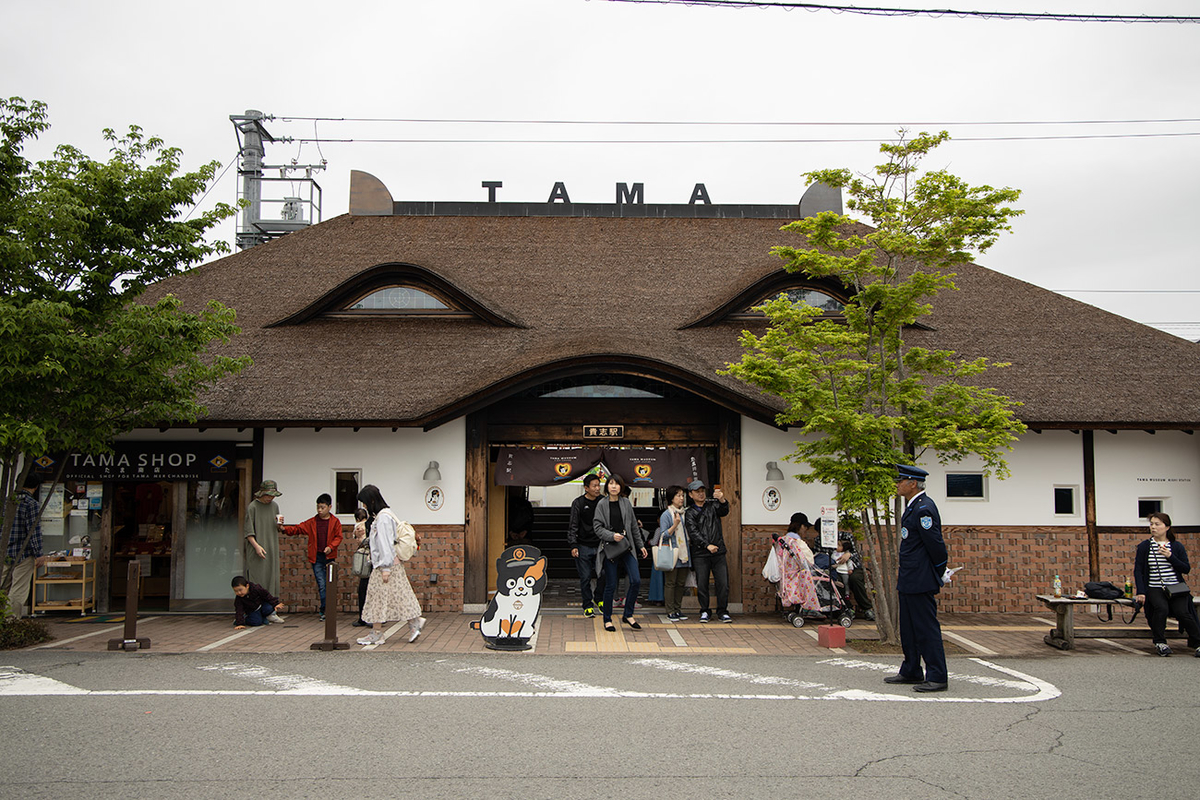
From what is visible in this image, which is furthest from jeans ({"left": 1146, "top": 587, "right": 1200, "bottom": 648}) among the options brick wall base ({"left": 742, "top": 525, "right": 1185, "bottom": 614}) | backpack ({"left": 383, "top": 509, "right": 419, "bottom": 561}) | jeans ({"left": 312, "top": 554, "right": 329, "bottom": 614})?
jeans ({"left": 312, "top": 554, "right": 329, "bottom": 614})

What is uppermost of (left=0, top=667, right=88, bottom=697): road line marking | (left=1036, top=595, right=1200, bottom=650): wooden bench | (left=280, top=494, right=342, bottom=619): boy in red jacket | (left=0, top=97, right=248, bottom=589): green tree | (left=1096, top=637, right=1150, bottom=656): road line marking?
(left=0, top=97, right=248, bottom=589): green tree

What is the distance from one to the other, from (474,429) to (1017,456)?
8253mm

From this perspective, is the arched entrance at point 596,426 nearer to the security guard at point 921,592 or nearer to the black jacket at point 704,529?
the black jacket at point 704,529

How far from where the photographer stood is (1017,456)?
A: 41.9 feet

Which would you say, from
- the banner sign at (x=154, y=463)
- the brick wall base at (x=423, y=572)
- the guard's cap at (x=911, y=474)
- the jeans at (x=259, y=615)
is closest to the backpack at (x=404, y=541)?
the brick wall base at (x=423, y=572)

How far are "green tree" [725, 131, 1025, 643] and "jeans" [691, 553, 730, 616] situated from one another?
191 centimetres

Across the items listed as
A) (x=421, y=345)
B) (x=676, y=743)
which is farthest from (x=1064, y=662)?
(x=421, y=345)

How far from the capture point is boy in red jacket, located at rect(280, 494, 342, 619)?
11398 mm

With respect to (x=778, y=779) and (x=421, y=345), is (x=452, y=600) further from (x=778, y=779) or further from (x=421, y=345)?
(x=778, y=779)

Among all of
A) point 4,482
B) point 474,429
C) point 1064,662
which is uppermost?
point 474,429

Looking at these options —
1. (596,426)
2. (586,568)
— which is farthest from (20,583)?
(596,426)

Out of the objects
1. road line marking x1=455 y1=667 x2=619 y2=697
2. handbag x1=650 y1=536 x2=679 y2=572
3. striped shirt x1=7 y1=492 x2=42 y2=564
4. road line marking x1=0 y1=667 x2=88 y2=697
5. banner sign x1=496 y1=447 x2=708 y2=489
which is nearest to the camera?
road line marking x1=0 y1=667 x2=88 y2=697

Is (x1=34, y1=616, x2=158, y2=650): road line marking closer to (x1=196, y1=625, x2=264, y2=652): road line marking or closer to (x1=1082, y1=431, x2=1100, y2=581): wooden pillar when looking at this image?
(x1=196, y1=625, x2=264, y2=652): road line marking

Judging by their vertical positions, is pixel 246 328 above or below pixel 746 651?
above
